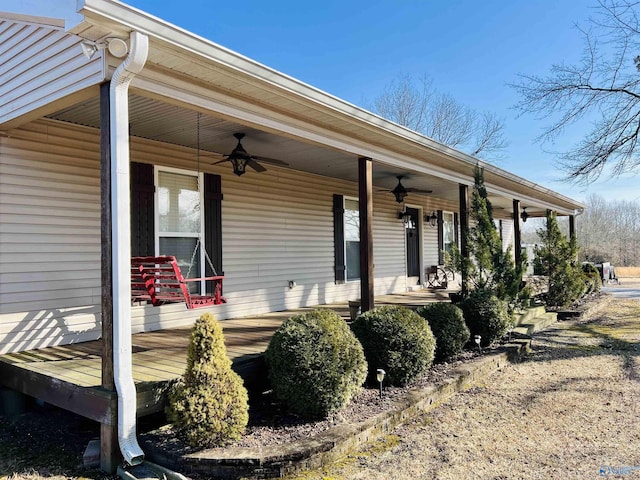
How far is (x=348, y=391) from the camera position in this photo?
3.66 meters

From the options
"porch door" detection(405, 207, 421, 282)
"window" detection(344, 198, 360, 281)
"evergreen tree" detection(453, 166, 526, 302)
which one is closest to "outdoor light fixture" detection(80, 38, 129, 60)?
"evergreen tree" detection(453, 166, 526, 302)

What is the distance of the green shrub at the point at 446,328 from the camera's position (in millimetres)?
5152

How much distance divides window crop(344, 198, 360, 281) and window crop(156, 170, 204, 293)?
3.49m

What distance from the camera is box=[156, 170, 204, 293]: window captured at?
18.0 feet

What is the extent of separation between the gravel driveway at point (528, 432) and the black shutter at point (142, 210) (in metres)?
3.33

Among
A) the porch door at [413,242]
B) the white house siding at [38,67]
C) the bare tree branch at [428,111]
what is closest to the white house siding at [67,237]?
the white house siding at [38,67]

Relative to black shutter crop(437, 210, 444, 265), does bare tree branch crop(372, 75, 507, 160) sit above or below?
above

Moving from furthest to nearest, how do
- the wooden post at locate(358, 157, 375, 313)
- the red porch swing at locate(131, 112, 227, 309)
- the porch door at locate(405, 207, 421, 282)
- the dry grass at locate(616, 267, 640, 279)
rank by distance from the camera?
1. the dry grass at locate(616, 267, 640, 279)
2. the porch door at locate(405, 207, 421, 282)
3. the wooden post at locate(358, 157, 375, 313)
4. the red porch swing at locate(131, 112, 227, 309)

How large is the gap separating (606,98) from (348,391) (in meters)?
9.80

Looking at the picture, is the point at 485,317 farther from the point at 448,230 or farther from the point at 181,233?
the point at 448,230

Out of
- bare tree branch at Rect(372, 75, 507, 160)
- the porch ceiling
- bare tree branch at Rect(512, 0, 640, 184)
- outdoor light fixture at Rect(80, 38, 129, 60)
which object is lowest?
outdoor light fixture at Rect(80, 38, 129, 60)

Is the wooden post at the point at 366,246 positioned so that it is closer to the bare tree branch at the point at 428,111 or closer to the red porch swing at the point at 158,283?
the red porch swing at the point at 158,283

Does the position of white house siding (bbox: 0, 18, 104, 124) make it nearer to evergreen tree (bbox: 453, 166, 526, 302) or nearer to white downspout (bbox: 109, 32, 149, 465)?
white downspout (bbox: 109, 32, 149, 465)

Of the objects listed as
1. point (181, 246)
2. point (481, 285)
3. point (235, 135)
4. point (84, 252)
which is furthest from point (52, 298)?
point (481, 285)
